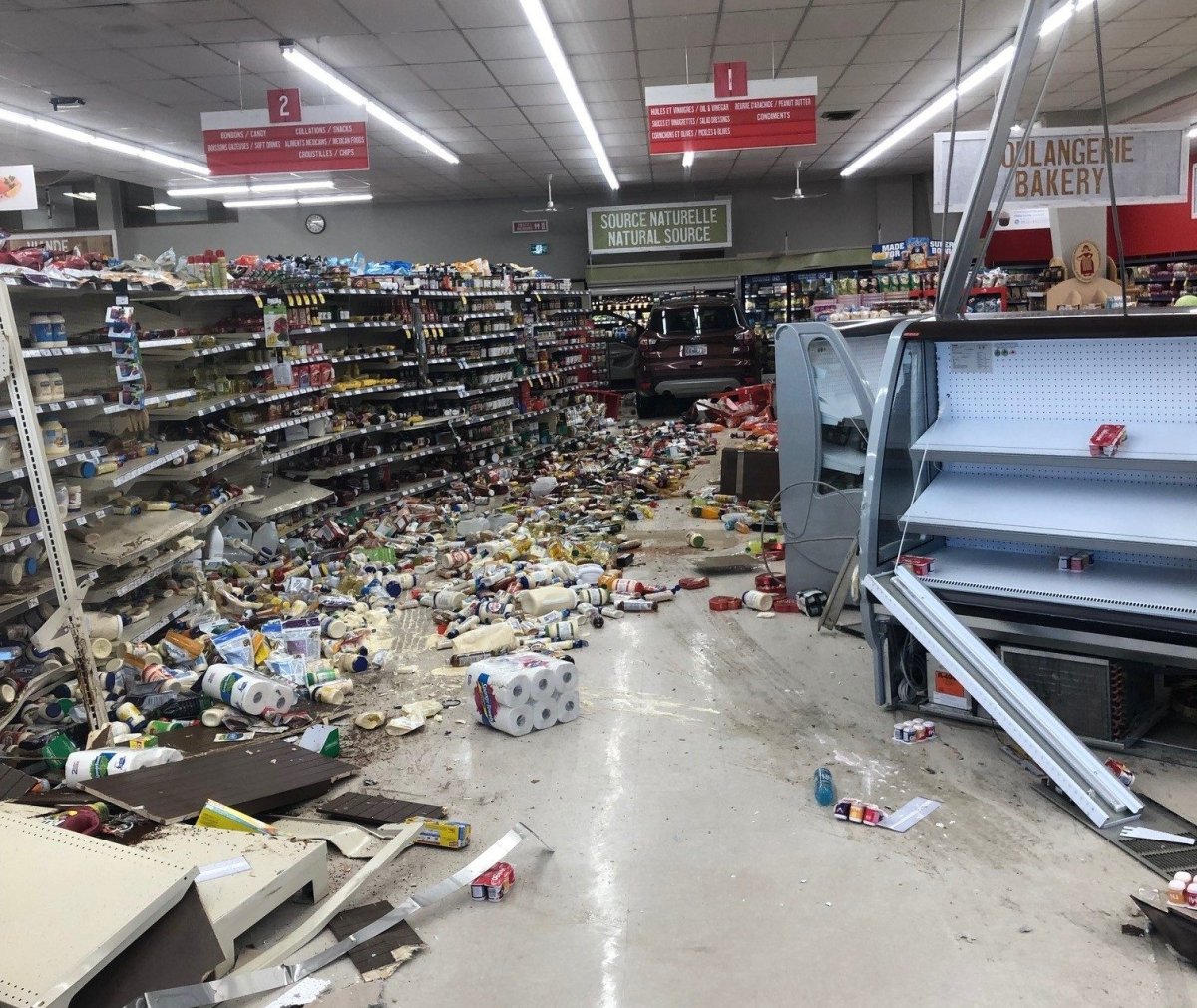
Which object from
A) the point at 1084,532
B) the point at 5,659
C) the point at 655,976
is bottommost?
the point at 655,976

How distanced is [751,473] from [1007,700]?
6.03m

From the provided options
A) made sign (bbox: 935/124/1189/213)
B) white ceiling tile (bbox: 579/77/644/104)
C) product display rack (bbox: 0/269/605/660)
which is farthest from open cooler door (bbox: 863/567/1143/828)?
white ceiling tile (bbox: 579/77/644/104)

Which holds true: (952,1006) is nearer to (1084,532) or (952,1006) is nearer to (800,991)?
(800,991)

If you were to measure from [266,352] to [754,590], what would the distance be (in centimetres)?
475

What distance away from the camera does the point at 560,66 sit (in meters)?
11.0

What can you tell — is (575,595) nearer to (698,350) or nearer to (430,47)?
(430,47)

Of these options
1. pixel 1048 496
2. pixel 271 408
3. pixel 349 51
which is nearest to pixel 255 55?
pixel 349 51

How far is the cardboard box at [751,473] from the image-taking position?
9.43 m

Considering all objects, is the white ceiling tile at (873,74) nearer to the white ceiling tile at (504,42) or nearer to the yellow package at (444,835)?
the white ceiling tile at (504,42)

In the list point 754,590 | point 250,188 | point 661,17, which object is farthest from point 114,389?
point 250,188

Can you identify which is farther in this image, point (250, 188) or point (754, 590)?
point (250, 188)

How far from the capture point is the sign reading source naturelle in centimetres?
2117

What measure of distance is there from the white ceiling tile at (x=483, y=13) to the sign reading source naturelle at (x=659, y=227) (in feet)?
39.2

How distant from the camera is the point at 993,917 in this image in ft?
9.31
